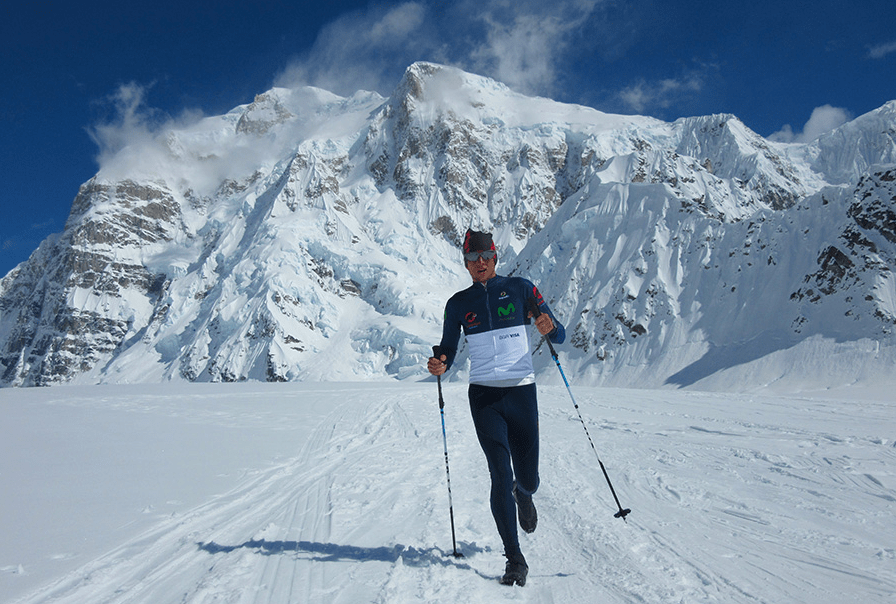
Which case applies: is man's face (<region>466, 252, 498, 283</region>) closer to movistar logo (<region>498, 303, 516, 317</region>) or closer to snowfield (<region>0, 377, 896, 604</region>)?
movistar logo (<region>498, 303, 516, 317</region>)

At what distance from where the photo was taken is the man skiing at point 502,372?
3.59m

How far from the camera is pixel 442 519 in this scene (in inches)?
179

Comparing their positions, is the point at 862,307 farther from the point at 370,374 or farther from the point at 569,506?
the point at 370,374

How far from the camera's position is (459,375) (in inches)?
1855

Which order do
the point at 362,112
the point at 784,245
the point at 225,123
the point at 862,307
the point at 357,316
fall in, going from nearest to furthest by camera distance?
the point at 862,307 → the point at 784,245 → the point at 357,316 → the point at 362,112 → the point at 225,123

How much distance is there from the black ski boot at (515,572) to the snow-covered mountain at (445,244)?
2786 centimetres

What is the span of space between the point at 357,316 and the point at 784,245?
69.0m

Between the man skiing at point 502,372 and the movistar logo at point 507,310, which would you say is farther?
the movistar logo at point 507,310

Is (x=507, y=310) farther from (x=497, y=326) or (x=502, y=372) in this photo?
(x=502, y=372)

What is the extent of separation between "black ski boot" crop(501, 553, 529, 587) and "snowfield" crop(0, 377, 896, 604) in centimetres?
11

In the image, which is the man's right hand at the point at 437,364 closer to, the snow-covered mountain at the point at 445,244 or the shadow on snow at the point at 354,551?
the shadow on snow at the point at 354,551

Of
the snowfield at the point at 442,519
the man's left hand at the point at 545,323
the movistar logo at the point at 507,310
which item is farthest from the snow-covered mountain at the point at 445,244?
the movistar logo at the point at 507,310

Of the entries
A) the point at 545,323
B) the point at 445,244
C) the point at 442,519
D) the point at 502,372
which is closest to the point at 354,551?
the point at 442,519

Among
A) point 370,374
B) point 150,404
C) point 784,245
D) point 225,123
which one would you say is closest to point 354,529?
point 150,404
